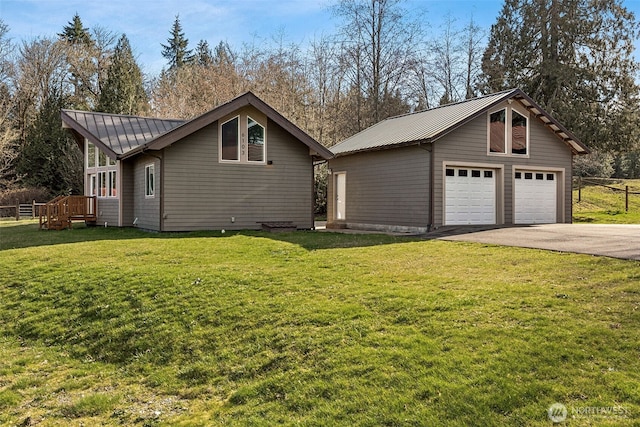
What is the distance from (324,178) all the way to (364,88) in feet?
21.9

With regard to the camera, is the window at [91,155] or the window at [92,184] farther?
the window at [92,184]

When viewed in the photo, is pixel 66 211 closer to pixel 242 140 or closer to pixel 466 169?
pixel 242 140

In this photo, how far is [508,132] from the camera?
17594mm

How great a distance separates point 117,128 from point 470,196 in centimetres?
1261

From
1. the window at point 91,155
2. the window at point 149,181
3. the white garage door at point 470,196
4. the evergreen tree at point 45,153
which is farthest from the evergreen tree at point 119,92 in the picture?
the white garage door at point 470,196

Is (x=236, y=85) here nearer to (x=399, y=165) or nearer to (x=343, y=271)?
(x=399, y=165)

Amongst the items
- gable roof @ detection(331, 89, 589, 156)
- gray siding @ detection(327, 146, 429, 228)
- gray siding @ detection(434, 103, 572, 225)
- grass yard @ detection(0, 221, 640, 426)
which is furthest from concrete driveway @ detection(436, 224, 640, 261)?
gable roof @ detection(331, 89, 589, 156)

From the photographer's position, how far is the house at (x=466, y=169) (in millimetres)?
16156

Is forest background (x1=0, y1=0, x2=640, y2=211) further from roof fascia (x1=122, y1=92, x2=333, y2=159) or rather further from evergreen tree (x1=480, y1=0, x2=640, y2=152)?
roof fascia (x1=122, y1=92, x2=333, y2=159)

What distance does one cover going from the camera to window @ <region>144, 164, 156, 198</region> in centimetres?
1605

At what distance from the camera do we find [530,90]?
3142 cm

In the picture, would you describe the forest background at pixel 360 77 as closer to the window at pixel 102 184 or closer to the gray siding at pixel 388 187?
the gray siding at pixel 388 187

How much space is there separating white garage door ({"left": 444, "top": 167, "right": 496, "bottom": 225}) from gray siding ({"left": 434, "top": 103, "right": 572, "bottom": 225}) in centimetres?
31

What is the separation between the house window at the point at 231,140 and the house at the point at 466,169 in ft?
15.5
